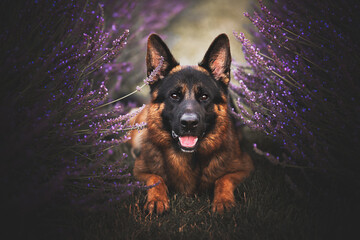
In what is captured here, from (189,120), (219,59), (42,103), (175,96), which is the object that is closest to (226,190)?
(189,120)

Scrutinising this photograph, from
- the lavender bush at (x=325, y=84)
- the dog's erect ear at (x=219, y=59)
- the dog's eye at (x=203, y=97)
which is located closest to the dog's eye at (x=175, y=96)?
the dog's eye at (x=203, y=97)

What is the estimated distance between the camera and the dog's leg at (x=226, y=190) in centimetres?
231

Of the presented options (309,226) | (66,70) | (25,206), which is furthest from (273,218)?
(66,70)

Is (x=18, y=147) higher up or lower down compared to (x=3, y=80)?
lower down

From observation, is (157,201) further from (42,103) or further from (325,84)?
(325,84)

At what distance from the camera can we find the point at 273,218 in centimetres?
208

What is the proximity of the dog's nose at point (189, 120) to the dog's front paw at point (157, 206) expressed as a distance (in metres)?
0.71

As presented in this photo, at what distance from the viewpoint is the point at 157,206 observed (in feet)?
7.48

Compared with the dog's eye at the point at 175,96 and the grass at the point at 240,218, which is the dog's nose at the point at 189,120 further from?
the grass at the point at 240,218

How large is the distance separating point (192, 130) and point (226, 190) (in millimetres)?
646

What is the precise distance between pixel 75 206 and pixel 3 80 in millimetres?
943

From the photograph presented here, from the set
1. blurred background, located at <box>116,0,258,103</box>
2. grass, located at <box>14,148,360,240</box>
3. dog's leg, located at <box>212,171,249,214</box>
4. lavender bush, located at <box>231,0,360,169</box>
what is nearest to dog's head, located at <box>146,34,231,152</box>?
dog's leg, located at <box>212,171,249,214</box>

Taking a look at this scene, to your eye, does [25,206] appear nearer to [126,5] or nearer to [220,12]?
[126,5]

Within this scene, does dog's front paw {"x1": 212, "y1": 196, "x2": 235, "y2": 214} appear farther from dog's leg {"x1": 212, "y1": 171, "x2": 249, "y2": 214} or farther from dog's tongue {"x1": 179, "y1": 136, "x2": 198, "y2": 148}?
dog's tongue {"x1": 179, "y1": 136, "x2": 198, "y2": 148}
